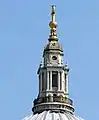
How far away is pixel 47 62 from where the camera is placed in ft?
564

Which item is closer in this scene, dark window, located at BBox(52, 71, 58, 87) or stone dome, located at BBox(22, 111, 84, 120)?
stone dome, located at BBox(22, 111, 84, 120)

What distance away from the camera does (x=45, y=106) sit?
169 metres

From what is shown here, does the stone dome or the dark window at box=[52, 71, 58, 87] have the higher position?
A: the dark window at box=[52, 71, 58, 87]

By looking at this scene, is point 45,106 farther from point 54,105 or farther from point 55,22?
point 55,22

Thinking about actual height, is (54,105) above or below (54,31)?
below

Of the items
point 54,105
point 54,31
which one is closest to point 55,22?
point 54,31

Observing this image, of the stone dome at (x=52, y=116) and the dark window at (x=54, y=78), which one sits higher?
the dark window at (x=54, y=78)

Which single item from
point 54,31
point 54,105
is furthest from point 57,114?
point 54,31

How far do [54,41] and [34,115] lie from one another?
11.9 meters

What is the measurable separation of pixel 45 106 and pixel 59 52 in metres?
7.77

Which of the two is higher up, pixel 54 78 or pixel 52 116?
pixel 54 78

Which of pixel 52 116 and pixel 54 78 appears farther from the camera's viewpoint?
pixel 54 78

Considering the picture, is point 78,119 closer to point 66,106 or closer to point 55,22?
point 66,106

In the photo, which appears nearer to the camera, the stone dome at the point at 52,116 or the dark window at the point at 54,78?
the stone dome at the point at 52,116
